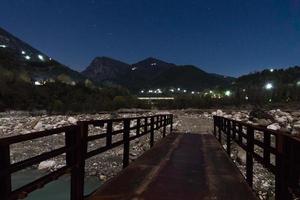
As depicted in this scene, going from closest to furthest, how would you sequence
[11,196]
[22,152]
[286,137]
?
1. [11,196]
2. [286,137]
3. [22,152]

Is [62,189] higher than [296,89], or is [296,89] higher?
[296,89]

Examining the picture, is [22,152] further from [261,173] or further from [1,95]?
[1,95]

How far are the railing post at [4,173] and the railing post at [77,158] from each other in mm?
1806

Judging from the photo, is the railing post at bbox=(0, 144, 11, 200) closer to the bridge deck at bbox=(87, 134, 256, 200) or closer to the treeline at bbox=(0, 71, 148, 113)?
the bridge deck at bbox=(87, 134, 256, 200)

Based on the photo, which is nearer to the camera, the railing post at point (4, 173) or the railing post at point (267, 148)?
the railing post at point (4, 173)

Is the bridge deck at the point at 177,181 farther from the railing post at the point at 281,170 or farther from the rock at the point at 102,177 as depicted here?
the rock at the point at 102,177

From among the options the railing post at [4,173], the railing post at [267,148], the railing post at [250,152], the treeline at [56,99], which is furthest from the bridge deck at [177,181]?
the treeline at [56,99]

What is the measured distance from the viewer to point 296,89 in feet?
474

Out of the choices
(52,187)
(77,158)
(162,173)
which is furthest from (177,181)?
(52,187)

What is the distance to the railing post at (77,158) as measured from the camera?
5.57 metres

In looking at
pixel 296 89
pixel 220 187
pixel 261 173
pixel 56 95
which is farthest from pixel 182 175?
pixel 296 89

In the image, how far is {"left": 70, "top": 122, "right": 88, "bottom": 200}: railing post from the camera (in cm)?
557

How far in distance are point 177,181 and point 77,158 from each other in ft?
8.22

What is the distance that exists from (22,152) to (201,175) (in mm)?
19941
